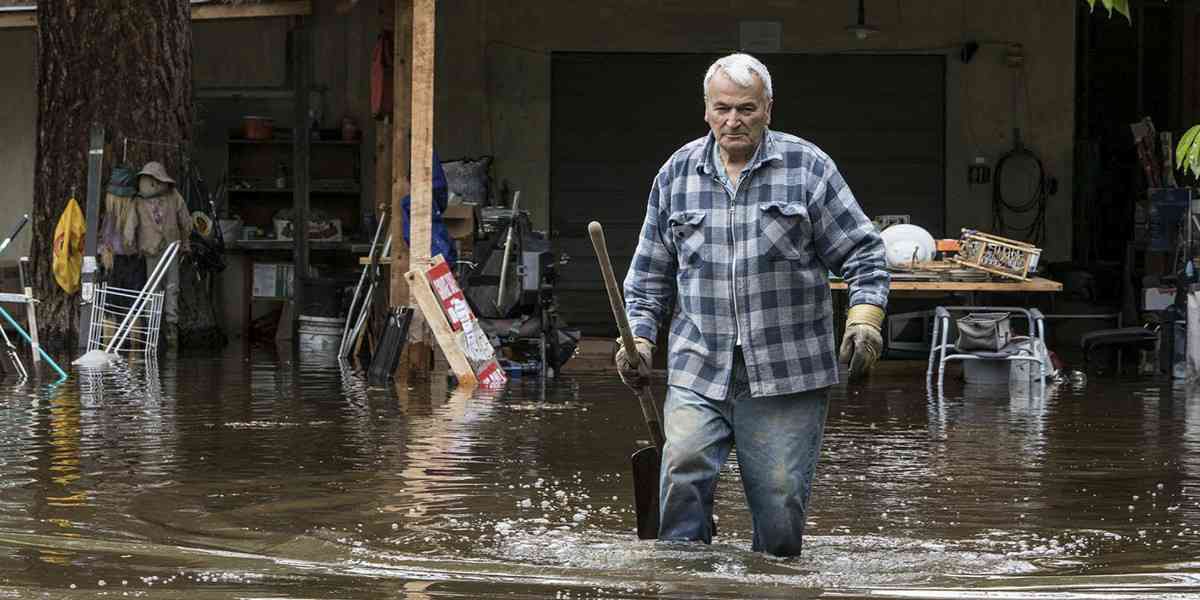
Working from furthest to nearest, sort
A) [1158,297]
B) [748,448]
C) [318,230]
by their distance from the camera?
1. [318,230]
2. [1158,297]
3. [748,448]

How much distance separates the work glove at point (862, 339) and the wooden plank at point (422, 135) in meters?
8.34

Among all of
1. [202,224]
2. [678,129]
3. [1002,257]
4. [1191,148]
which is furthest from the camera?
[678,129]

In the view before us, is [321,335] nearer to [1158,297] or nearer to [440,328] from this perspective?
[440,328]

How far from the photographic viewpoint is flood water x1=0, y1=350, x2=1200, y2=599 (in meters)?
5.90

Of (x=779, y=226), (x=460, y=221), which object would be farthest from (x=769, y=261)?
(x=460, y=221)

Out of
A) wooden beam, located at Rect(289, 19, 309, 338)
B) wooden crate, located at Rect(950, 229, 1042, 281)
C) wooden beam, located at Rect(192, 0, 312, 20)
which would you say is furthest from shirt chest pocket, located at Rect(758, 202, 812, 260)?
wooden beam, located at Rect(289, 19, 309, 338)

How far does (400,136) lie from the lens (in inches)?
599

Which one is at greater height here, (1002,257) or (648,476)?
(1002,257)

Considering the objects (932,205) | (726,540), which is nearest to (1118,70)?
(932,205)

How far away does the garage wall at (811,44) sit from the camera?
19797mm

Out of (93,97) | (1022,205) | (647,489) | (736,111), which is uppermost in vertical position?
(93,97)

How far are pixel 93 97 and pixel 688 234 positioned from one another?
42.0 feet

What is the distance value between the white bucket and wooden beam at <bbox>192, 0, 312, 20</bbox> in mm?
2872

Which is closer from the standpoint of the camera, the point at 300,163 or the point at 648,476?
the point at 648,476
